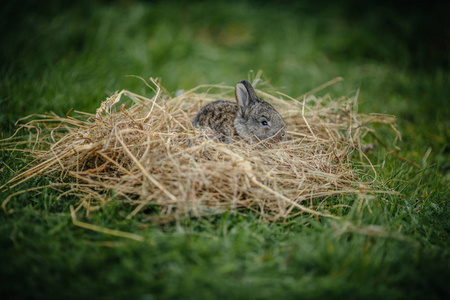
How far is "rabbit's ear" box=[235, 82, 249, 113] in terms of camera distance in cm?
369

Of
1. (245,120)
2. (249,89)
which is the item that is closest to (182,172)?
(245,120)

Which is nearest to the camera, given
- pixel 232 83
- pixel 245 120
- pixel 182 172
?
pixel 182 172

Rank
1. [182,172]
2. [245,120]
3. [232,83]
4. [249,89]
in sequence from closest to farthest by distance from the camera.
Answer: [182,172]
[249,89]
[245,120]
[232,83]

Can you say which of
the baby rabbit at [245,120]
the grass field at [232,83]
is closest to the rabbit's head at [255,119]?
the baby rabbit at [245,120]

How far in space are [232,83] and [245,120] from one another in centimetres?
201

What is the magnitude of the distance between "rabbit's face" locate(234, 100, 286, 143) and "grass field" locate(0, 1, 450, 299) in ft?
3.53

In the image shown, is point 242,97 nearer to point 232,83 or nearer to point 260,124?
point 260,124

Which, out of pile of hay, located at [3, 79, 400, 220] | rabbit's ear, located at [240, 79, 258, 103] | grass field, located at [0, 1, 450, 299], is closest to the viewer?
grass field, located at [0, 1, 450, 299]

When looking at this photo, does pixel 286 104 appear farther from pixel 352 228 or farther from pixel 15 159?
pixel 15 159

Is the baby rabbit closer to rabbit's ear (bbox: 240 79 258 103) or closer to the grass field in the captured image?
rabbit's ear (bbox: 240 79 258 103)

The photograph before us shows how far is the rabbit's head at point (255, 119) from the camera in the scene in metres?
3.66

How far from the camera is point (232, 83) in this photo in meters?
5.60

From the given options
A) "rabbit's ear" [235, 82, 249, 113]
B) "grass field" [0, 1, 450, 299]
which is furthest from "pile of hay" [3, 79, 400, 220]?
"rabbit's ear" [235, 82, 249, 113]

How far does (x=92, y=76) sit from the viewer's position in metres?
5.04
